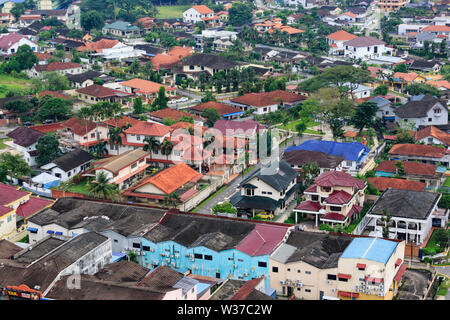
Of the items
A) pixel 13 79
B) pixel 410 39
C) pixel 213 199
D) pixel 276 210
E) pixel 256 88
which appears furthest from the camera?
pixel 410 39

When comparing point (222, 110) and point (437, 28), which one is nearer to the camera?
point (222, 110)

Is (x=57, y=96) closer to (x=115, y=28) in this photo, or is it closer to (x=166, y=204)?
(x=166, y=204)

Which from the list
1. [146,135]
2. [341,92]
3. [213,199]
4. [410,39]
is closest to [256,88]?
[341,92]

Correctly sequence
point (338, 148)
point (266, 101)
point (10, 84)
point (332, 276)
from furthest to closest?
1. point (10, 84)
2. point (266, 101)
3. point (338, 148)
4. point (332, 276)

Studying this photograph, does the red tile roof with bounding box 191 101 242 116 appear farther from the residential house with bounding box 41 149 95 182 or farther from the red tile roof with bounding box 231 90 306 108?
the residential house with bounding box 41 149 95 182

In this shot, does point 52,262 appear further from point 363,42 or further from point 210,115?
point 363,42

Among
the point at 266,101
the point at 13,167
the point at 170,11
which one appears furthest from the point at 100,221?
the point at 170,11

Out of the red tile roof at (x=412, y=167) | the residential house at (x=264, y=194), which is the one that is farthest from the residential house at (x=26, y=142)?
the red tile roof at (x=412, y=167)
